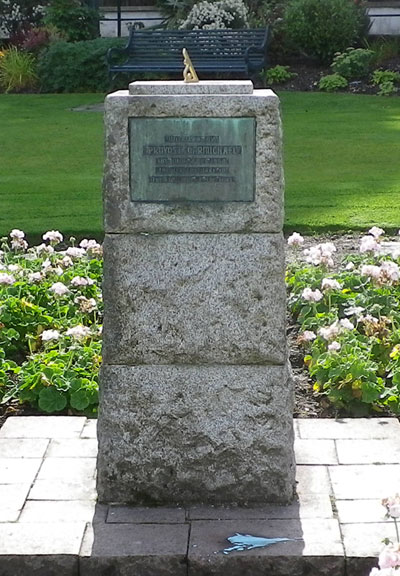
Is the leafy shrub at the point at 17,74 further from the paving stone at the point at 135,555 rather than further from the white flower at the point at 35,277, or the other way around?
the paving stone at the point at 135,555

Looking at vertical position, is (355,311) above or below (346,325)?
below

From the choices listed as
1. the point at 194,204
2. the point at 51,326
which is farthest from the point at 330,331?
the point at 194,204

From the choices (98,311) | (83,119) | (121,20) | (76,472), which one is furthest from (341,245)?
(121,20)

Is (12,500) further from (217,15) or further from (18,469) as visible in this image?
(217,15)

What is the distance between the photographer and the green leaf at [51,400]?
5.12m

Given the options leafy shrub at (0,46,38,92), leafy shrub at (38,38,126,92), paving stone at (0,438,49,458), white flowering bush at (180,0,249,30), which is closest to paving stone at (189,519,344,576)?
paving stone at (0,438,49,458)

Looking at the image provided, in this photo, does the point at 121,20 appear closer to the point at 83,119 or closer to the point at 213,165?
the point at 83,119

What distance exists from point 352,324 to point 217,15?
44.4 ft

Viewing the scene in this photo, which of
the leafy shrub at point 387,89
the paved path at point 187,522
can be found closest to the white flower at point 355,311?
the paved path at point 187,522

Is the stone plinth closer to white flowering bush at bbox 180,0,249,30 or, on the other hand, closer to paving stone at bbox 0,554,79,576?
paving stone at bbox 0,554,79,576

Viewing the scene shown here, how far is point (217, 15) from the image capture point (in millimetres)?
18359

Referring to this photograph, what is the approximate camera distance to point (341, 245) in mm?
7953

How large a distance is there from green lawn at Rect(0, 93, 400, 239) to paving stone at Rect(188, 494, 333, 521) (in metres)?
4.46

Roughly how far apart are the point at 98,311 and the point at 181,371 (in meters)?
2.30
